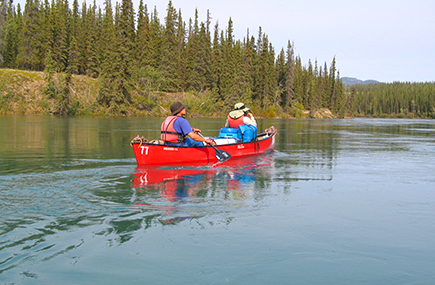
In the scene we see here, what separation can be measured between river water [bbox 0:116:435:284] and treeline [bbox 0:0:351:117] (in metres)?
46.7

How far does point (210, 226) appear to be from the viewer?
5660 mm

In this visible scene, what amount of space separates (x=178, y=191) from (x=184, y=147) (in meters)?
3.14

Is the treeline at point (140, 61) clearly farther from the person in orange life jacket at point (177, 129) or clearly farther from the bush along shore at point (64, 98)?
the person in orange life jacket at point (177, 129)

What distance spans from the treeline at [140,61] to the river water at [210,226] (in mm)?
46739

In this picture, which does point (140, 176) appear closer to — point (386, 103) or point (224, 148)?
point (224, 148)

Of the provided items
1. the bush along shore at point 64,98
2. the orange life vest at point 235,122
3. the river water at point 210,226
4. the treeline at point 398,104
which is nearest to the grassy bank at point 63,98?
the bush along shore at point 64,98

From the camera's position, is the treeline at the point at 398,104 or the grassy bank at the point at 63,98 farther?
the treeline at the point at 398,104

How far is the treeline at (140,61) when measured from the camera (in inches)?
2169

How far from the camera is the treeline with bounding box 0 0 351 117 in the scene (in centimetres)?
5509

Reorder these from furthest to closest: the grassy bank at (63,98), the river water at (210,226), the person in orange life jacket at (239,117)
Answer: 1. the grassy bank at (63,98)
2. the person in orange life jacket at (239,117)
3. the river water at (210,226)

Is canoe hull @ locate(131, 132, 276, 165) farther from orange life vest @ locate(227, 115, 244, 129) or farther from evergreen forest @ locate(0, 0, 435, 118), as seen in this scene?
evergreen forest @ locate(0, 0, 435, 118)

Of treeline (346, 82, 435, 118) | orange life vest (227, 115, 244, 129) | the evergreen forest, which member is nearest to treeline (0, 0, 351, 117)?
the evergreen forest

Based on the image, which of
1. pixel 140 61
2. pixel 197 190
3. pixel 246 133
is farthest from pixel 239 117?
pixel 140 61

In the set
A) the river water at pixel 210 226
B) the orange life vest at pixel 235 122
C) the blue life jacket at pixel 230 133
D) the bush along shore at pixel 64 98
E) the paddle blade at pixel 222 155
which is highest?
the bush along shore at pixel 64 98
